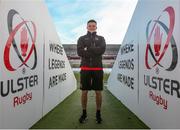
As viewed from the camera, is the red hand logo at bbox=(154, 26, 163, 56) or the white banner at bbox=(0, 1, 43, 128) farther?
the red hand logo at bbox=(154, 26, 163, 56)

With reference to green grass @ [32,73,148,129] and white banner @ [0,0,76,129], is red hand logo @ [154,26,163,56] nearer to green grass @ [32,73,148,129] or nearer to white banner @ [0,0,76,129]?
green grass @ [32,73,148,129]

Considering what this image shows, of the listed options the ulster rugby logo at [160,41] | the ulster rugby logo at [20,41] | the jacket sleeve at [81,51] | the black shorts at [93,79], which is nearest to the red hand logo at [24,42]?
the ulster rugby logo at [20,41]

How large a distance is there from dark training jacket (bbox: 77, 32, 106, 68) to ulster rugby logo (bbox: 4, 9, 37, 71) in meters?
0.58

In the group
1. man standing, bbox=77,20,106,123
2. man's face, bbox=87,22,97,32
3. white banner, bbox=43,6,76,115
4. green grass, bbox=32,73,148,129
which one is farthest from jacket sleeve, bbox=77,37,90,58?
green grass, bbox=32,73,148,129

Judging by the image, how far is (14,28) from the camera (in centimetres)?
225

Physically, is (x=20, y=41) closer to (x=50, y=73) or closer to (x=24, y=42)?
(x=24, y=42)

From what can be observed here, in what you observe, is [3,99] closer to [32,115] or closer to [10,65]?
[10,65]

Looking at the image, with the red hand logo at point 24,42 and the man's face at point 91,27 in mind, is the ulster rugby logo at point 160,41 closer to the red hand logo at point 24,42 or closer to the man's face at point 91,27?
the man's face at point 91,27

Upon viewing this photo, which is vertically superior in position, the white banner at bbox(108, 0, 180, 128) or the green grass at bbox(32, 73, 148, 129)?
the white banner at bbox(108, 0, 180, 128)

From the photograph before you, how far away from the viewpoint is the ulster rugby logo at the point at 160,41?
2066mm

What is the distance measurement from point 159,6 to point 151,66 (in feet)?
2.12

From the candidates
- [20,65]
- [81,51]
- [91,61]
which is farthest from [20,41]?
[91,61]

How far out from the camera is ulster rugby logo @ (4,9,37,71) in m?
2.12

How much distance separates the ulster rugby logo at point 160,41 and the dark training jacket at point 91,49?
57cm
